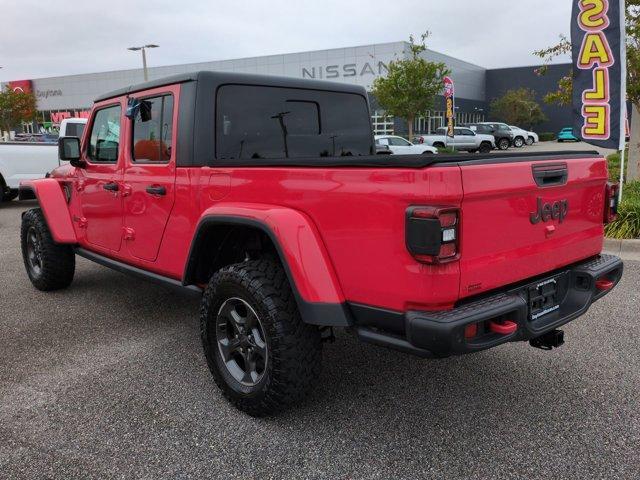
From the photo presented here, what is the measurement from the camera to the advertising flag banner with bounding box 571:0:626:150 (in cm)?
748

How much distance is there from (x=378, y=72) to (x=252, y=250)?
1583 inches

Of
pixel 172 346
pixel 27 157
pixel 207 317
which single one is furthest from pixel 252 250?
pixel 27 157

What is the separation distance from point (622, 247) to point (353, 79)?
38022 millimetres

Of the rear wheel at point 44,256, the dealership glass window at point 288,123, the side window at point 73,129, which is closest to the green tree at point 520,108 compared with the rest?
the side window at point 73,129

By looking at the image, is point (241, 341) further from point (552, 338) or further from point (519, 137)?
point (519, 137)

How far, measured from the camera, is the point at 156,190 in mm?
3523

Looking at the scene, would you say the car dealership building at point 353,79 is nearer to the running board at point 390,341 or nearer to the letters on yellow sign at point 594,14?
the letters on yellow sign at point 594,14

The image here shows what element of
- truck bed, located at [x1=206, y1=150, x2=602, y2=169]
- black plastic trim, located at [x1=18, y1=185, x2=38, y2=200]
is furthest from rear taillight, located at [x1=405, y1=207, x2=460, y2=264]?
black plastic trim, located at [x1=18, y1=185, x2=38, y2=200]

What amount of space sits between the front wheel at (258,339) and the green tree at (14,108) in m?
49.3

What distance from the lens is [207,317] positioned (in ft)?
10.2

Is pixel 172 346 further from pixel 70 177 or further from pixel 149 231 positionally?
pixel 70 177

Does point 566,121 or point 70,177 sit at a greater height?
point 566,121

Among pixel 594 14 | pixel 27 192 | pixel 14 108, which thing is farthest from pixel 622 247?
pixel 14 108

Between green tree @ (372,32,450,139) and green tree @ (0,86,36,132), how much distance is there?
32.1 meters
